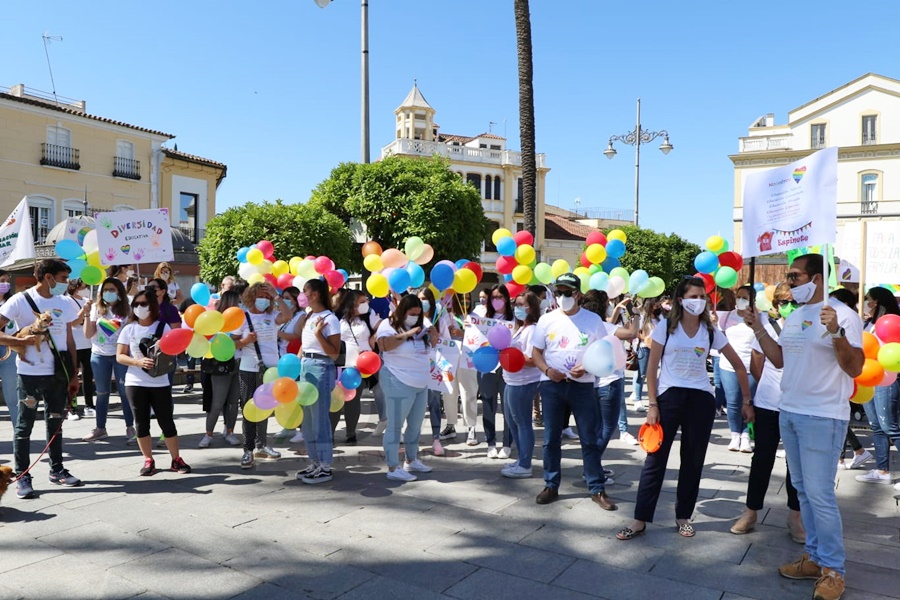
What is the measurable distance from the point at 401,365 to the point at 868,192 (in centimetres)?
4100

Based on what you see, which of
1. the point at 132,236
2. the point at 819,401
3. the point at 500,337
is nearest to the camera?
the point at 819,401

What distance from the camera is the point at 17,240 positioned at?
877 cm

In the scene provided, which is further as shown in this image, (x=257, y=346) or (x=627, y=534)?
(x=257, y=346)

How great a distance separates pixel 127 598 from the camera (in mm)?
3494

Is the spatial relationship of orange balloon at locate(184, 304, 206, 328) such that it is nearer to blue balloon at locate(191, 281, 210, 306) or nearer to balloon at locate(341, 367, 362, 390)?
balloon at locate(341, 367, 362, 390)

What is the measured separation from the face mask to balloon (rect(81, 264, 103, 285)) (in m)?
7.10

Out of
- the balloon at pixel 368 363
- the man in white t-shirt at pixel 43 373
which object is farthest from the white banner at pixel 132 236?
the balloon at pixel 368 363

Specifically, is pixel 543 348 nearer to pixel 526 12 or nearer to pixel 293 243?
pixel 526 12

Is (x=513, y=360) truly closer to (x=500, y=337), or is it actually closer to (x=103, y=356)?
(x=500, y=337)

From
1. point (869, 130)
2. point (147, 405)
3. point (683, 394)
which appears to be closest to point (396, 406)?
point (147, 405)

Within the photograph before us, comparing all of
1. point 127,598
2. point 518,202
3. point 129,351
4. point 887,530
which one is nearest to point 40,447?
point 129,351

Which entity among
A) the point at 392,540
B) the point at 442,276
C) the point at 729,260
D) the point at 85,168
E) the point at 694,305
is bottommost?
the point at 392,540

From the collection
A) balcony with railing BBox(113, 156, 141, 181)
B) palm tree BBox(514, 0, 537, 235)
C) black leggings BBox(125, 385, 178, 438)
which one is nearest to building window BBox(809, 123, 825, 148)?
palm tree BBox(514, 0, 537, 235)

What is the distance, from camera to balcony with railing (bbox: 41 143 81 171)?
26141 mm
